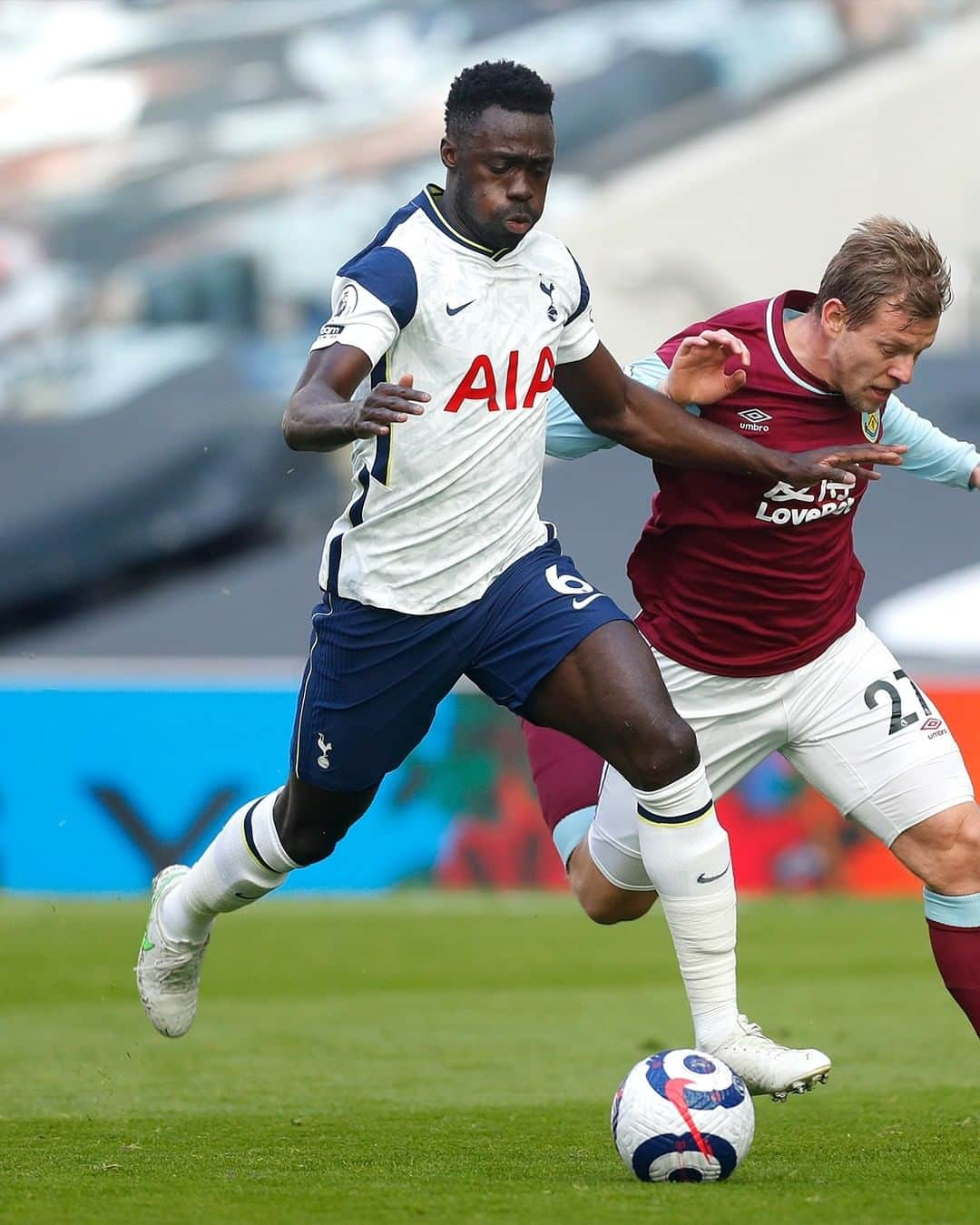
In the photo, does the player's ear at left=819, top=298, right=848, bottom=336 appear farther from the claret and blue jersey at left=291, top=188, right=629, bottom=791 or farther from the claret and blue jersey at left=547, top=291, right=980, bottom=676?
the claret and blue jersey at left=291, top=188, right=629, bottom=791

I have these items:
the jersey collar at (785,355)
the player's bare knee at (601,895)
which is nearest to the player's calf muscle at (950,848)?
the player's bare knee at (601,895)

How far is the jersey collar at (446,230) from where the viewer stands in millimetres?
4984

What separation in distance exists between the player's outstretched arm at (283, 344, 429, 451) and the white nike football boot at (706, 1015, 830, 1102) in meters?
1.66

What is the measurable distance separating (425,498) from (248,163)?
18839 mm

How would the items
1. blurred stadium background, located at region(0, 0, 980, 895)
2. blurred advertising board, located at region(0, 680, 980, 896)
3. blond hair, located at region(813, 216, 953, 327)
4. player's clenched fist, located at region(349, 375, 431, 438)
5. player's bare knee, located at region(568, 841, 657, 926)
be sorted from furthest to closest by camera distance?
blurred stadium background, located at region(0, 0, 980, 895), blurred advertising board, located at region(0, 680, 980, 896), player's bare knee, located at region(568, 841, 657, 926), blond hair, located at region(813, 216, 953, 327), player's clenched fist, located at region(349, 375, 431, 438)

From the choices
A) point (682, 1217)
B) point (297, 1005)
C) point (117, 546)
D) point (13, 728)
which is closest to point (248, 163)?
point (117, 546)

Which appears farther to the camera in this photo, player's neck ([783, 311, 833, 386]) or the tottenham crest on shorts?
the tottenham crest on shorts

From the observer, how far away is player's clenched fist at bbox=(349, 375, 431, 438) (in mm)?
4254

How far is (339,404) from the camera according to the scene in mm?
4406

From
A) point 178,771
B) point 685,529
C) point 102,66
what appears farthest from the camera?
point 102,66

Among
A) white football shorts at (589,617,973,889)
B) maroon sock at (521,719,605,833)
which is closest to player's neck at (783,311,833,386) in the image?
white football shorts at (589,617,973,889)

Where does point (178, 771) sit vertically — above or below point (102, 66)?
below

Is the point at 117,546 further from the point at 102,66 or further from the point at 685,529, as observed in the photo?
the point at 685,529

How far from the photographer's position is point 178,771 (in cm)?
1324
